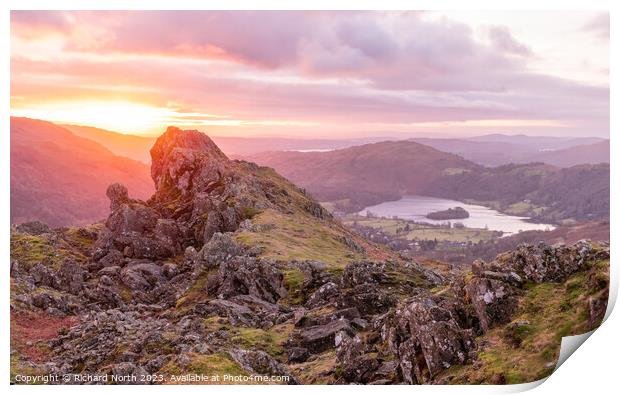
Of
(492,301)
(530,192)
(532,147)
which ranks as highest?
(532,147)

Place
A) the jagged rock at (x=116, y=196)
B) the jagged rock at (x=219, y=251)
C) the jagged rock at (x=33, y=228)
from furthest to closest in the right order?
the jagged rock at (x=116, y=196), the jagged rock at (x=33, y=228), the jagged rock at (x=219, y=251)

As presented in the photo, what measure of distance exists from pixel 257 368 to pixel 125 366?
234 inches

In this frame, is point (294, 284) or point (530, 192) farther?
point (530, 192)

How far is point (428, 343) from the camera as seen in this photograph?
23.4 metres

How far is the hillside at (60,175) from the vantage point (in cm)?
3400

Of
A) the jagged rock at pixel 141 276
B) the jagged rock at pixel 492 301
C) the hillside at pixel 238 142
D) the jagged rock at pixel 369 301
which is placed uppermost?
the hillside at pixel 238 142

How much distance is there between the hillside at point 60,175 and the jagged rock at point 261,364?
54.8 ft

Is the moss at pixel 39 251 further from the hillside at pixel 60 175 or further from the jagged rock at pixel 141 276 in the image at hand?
the jagged rock at pixel 141 276

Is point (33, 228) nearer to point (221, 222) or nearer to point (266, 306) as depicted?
point (221, 222)

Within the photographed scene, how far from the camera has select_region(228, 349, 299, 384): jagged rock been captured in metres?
26.0

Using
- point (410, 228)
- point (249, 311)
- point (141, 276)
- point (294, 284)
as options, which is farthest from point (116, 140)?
point (410, 228)

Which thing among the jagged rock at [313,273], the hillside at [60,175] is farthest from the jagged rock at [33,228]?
the jagged rock at [313,273]

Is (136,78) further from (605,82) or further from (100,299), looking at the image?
Answer: (605,82)

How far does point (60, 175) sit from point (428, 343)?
44.2m
